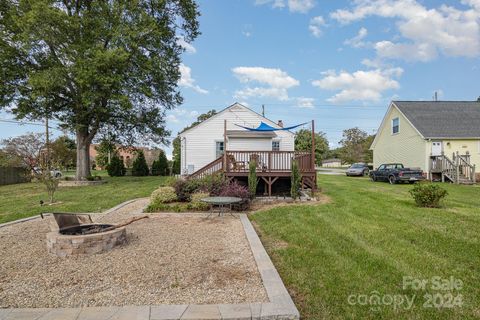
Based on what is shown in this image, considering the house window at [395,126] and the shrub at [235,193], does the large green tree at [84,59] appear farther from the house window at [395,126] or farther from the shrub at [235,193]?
the house window at [395,126]

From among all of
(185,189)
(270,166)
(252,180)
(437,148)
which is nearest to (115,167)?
(185,189)

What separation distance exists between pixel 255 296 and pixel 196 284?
0.83 metres

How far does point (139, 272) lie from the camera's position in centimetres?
404

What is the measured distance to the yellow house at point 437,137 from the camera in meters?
17.8

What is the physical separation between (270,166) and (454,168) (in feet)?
44.5

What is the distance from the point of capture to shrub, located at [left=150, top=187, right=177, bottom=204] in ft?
31.1

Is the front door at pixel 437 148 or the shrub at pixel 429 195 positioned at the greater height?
the front door at pixel 437 148

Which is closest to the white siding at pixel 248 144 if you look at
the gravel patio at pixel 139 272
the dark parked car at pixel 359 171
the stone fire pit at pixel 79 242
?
the gravel patio at pixel 139 272

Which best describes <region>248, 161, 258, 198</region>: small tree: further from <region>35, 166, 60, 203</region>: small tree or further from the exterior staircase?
the exterior staircase

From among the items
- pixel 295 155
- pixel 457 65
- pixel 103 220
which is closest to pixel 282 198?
pixel 295 155

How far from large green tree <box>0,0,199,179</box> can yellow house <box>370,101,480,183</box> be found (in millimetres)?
17907

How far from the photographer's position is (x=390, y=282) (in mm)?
3615

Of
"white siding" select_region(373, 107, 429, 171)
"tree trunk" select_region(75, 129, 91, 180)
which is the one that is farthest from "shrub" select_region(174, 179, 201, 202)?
"white siding" select_region(373, 107, 429, 171)

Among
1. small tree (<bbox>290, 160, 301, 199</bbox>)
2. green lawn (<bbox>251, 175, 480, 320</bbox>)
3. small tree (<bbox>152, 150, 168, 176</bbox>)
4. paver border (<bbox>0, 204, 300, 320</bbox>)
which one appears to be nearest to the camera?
paver border (<bbox>0, 204, 300, 320</bbox>)
